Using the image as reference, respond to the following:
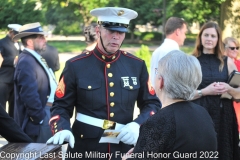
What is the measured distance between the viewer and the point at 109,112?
317cm

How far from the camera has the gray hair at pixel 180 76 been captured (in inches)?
91.4

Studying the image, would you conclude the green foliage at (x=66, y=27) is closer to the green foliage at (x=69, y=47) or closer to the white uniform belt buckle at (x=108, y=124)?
the green foliage at (x=69, y=47)

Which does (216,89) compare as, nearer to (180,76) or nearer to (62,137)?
(62,137)

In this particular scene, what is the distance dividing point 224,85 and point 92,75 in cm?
178

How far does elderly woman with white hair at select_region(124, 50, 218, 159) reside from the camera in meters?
2.22

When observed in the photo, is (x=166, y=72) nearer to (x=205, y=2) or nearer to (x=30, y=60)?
(x=30, y=60)

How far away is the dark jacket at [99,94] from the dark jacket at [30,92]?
142 centimetres

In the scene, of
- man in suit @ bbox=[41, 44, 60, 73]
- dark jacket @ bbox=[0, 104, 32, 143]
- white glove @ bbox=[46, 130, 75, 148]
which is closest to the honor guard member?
white glove @ bbox=[46, 130, 75, 148]

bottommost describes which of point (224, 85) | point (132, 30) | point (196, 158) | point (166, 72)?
point (132, 30)

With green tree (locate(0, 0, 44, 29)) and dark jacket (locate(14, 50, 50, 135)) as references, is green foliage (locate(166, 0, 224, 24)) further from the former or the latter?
dark jacket (locate(14, 50, 50, 135))

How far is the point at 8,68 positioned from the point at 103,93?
457cm

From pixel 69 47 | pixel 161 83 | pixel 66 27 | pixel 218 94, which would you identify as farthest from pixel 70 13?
pixel 161 83

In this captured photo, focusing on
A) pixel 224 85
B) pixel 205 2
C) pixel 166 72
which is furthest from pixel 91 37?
pixel 205 2

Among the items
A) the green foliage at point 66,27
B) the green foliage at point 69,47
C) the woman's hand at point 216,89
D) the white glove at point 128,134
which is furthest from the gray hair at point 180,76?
the green foliage at point 66,27
